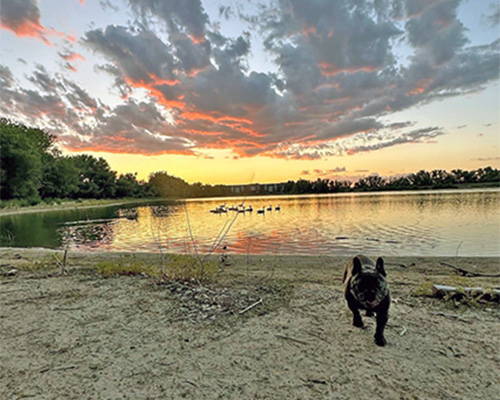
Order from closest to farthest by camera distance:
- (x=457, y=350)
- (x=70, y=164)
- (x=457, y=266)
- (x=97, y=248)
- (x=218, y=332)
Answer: (x=457, y=350) → (x=218, y=332) → (x=457, y=266) → (x=97, y=248) → (x=70, y=164)

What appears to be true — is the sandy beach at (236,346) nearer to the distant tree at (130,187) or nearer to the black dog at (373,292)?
the black dog at (373,292)

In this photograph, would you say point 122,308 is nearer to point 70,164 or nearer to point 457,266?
point 457,266

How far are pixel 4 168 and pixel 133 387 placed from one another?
250 feet

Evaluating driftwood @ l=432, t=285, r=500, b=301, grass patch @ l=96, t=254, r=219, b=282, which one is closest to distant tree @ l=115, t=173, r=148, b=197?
grass patch @ l=96, t=254, r=219, b=282

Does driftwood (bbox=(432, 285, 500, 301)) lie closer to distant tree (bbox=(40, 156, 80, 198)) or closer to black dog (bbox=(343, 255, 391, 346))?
black dog (bbox=(343, 255, 391, 346))

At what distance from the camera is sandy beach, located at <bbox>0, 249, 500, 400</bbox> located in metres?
3.02

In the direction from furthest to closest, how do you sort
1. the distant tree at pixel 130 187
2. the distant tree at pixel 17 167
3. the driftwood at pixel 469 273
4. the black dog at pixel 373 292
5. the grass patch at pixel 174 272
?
the distant tree at pixel 130 187
the distant tree at pixel 17 167
the driftwood at pixel 469 273
the grass patch at pixel 174 272
the black dog at pixel 373 292

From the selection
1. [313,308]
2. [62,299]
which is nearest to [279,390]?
[313,308]

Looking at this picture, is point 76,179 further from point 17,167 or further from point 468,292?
point 468,292

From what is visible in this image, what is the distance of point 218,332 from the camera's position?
4.32 m

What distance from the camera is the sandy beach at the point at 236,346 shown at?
3018 mm

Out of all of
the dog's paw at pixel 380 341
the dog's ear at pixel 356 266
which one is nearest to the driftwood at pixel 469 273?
the dog's paw at pixel 380 341

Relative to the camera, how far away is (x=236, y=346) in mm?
3889

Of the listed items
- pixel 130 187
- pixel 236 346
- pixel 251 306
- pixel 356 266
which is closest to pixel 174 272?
pixel 251 306
